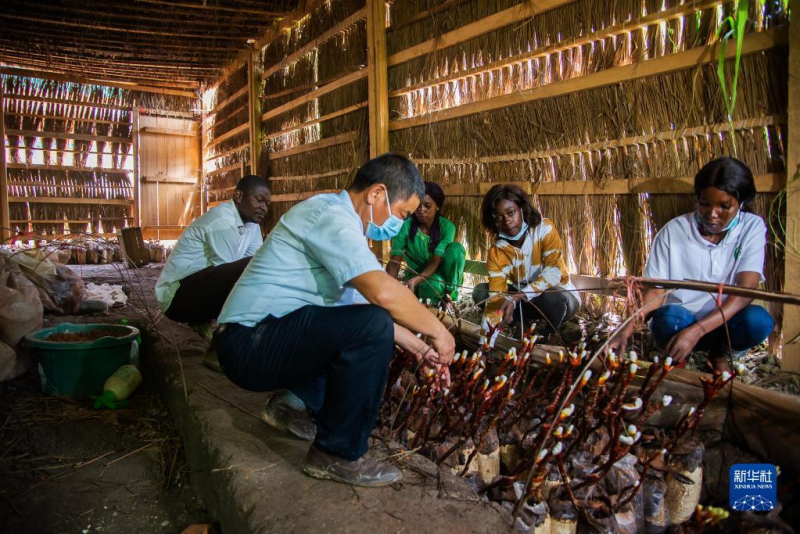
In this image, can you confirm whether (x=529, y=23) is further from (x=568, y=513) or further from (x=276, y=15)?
(x=276, y=15)

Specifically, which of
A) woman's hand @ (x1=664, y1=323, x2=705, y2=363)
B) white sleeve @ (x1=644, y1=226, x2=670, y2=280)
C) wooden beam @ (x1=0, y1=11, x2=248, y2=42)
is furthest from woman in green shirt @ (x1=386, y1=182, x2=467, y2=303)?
wooden beam @ (x1=0, y1=11, x2=248, y2=42)

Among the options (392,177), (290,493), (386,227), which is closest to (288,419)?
(290,493)

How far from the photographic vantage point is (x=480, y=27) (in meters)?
4.29

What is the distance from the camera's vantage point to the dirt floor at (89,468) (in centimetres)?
215

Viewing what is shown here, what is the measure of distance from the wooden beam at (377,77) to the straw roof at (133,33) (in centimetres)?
269

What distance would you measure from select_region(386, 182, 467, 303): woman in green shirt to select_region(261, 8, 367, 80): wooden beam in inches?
100

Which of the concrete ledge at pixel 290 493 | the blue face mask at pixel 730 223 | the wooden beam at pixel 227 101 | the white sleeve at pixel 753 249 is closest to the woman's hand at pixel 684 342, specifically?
the white sleeve at pixel 753 249

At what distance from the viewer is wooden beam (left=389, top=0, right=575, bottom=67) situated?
3.84m

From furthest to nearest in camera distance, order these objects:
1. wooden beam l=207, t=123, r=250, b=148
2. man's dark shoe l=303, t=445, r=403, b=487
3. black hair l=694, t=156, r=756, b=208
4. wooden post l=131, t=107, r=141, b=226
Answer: wooden post l=131, t=107, r=141, b=226, wooden beam l=207, t=123, r=250, b=148, black hair l=694, t=156, r=756, b=208, man's dark shoe l=303, t=445, r=403, b=487

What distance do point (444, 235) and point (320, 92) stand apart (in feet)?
10.7

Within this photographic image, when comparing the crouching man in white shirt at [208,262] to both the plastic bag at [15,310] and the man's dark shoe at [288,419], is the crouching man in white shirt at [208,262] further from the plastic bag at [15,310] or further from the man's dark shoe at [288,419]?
the man's dark shoe at [288,419]

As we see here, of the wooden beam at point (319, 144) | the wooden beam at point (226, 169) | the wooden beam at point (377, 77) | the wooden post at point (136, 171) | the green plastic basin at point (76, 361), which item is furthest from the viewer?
the wooden post at point (136, 171)

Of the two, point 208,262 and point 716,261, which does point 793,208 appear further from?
point 208,262

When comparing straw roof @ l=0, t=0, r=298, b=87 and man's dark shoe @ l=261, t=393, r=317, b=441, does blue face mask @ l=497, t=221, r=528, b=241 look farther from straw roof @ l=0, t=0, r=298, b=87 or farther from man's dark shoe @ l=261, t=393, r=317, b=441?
straw roof @ l=0, t=0, r=298, b=87
